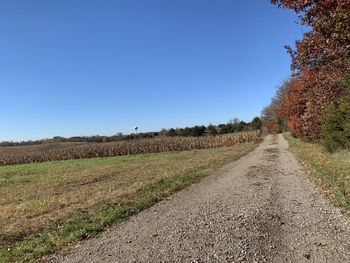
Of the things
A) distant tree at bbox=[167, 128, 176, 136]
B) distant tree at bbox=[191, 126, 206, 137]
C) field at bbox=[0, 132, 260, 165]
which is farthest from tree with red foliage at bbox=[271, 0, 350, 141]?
distant tree at bbox=[167, 128, 176, 136]

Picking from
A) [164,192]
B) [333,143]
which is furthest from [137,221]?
[333,143]

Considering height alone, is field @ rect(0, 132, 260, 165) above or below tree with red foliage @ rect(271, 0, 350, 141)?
below

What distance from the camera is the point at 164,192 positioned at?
13578 mm

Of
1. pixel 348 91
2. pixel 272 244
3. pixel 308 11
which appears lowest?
pixel 272 244

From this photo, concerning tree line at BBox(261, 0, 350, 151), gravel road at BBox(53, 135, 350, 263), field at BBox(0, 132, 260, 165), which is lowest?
gravel road at BBox(53, 135, 350, 263)

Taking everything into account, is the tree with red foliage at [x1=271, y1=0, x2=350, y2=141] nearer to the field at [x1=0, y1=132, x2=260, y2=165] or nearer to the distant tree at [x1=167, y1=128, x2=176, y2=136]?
the field at [x1=0, y1=132, x2=260, y2=165]

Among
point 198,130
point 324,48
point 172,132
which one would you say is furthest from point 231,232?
point 172,132

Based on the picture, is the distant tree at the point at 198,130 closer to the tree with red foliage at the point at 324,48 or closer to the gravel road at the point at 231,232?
the tree with red foliage at the point at 324,48

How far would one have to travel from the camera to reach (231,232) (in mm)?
7703

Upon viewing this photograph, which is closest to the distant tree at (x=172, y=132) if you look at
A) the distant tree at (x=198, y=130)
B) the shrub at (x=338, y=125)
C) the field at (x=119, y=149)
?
the distant tree at (x=198, y=130)

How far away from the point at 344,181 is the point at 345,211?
13.5 feet

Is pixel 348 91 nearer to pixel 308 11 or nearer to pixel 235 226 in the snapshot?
pixel 308 11

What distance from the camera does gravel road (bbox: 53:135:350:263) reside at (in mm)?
6375

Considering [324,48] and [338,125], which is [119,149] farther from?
[324,48]
